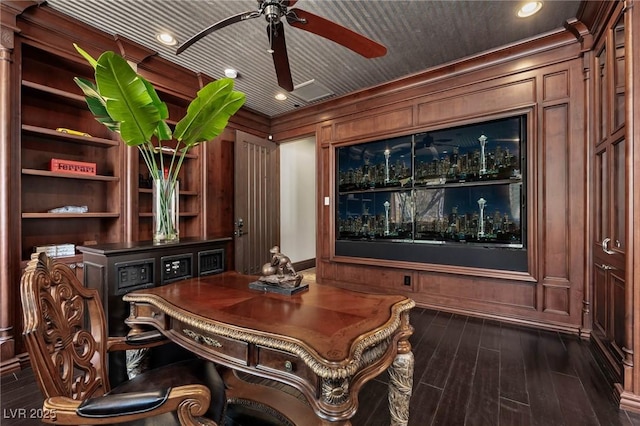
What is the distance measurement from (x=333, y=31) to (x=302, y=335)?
68.1 inches

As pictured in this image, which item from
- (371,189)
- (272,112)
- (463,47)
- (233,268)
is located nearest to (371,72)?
(463,47)

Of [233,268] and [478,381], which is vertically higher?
[233,268]

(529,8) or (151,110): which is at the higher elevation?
(529,8)

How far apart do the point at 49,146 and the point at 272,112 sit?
293cm

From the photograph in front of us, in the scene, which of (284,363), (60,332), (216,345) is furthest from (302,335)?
(60,332)

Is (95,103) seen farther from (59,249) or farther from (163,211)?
(59,249)

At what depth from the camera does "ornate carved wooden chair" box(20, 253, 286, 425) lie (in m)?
0.80

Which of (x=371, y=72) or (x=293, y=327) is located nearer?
(x=293, y=327)

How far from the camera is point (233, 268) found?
4.18 meters

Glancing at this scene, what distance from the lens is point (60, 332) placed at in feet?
Answer: 3.36

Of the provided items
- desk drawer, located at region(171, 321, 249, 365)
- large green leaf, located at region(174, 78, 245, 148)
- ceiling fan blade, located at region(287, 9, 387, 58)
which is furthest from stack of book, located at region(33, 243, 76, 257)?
ceiling fan blade, located at region(287, 9, 387, 58)

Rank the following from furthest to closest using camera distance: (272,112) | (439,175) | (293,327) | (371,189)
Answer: (272,112), (371,189), (439,175), (293,327)

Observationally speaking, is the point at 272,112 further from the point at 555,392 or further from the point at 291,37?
the point at 555,392

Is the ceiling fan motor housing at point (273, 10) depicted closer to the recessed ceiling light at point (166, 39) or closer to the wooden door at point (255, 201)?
the recessed ceiling light at point (166, 39)
